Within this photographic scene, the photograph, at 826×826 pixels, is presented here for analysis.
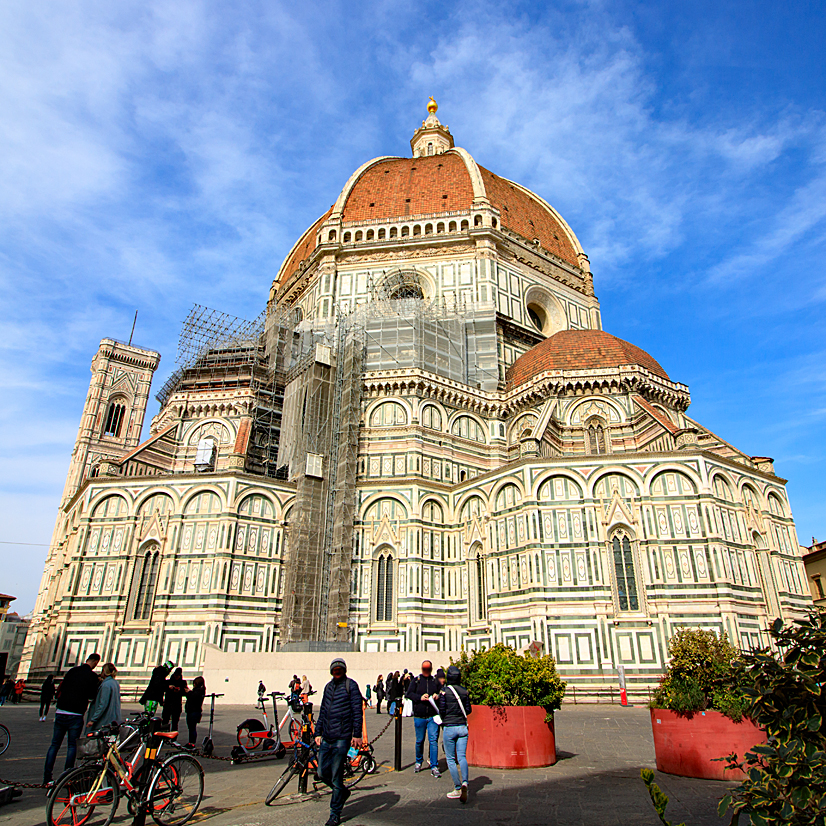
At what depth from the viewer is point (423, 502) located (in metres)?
27.2

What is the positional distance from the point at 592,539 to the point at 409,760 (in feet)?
48.3

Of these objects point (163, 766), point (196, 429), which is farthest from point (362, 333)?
point (163, 766)

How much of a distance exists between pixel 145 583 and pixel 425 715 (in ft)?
66.2

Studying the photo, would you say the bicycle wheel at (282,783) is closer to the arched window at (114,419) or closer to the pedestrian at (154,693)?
the pedestrian at (154,693)

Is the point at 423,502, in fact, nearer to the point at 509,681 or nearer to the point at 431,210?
the point at 509,681

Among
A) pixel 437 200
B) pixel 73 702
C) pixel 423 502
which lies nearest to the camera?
pixel 73 702

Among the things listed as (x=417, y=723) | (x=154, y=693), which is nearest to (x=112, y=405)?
(x=154, y=693)

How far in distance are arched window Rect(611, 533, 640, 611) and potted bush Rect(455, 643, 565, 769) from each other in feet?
46.0

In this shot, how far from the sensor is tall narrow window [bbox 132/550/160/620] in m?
24.8

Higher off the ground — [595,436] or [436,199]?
[436,199]

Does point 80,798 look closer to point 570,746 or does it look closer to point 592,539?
point 570,746

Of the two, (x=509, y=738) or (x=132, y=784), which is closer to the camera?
(x=132, y=784)

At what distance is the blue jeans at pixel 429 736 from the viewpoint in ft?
27.3

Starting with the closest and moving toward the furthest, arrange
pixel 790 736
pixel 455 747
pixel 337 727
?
pixel 790 736, pixel 337 727, pixel 455 747
